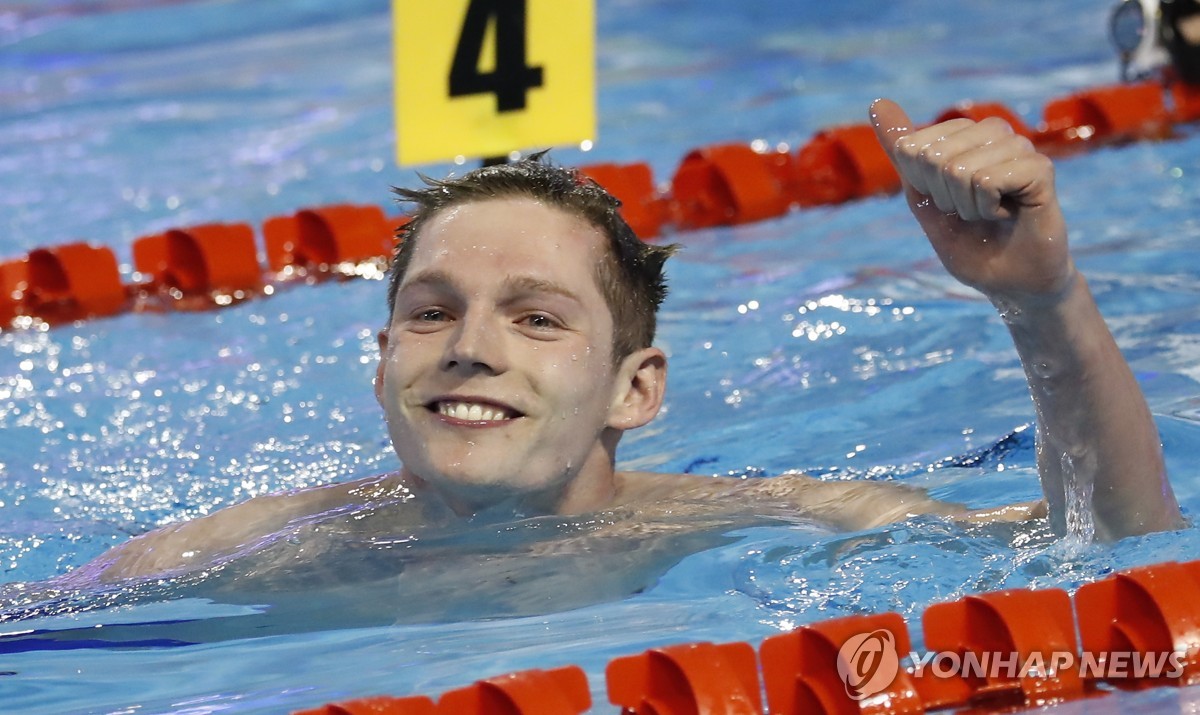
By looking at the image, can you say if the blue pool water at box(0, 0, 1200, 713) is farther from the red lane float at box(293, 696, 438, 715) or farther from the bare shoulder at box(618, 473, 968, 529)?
the red lane float at box(293, 696, 438, 715)

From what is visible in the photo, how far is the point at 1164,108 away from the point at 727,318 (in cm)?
257

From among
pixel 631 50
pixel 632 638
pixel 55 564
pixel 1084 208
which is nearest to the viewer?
pixel 632 638

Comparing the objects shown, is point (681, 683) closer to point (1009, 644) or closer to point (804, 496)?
point (1009, 644)

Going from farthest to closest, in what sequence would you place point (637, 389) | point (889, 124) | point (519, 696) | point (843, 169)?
1. point (843, 169)
2. point (637, 389)
3. point (889, 124)
4. point (519, 696)

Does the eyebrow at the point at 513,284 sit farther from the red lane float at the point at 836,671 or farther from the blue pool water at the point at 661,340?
the red lane float at the point at 836,671

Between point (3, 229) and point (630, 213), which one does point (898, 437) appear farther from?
point (3, 229)

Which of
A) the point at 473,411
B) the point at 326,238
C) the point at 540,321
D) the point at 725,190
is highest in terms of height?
the point at 725,190

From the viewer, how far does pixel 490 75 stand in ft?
12.0

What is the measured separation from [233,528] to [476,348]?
0.67 meters

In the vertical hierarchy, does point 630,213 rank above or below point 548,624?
above

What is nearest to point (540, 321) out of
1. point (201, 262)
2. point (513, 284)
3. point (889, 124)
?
point (513, 284)

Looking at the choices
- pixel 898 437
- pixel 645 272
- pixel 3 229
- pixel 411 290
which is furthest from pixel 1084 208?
pixel 3 229

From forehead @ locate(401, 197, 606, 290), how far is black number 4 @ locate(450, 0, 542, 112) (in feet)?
4.14

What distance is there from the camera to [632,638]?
216 centimetres
